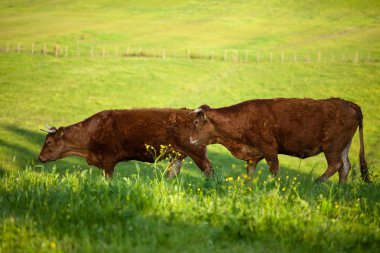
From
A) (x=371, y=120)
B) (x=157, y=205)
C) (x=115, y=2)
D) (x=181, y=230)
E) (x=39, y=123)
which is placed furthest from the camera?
(x=115, y=2)

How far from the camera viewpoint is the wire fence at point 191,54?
6462cm

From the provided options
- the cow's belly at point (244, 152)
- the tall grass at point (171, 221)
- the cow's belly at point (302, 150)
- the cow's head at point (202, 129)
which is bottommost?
the cow's belly at point (244, 152)

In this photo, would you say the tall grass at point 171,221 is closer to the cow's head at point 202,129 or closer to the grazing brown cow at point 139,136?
the cow's head at point 202,129

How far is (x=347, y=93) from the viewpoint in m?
49.4

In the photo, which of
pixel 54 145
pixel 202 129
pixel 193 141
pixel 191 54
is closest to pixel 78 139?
pixel 54 145

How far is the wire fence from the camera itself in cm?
6462

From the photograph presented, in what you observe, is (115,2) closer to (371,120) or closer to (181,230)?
(371,120)

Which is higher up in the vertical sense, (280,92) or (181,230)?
(181,230)

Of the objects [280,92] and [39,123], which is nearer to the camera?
[39,123]

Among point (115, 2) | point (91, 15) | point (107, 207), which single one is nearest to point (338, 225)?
point (107, 207)

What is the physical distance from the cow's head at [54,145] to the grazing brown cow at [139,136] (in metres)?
0.80

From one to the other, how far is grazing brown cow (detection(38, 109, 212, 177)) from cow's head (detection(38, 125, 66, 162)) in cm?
80

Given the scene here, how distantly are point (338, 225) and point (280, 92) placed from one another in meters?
42.9

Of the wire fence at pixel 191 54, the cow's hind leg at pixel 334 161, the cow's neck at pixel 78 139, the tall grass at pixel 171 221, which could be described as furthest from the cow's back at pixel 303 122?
the wire fence at pixel 191 54
